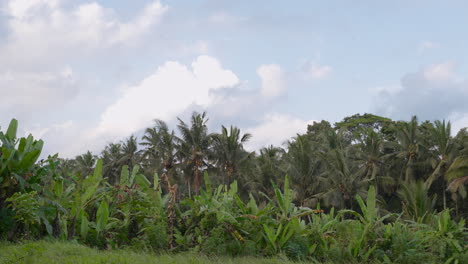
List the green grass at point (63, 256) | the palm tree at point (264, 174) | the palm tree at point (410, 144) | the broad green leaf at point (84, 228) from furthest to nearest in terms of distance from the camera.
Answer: the palm tree at point (264, 174), the palm tree at point (410, 144), the broad green leaf at point (84, 228), the green grass at point (63, 256)

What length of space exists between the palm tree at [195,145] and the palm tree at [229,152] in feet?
2.72

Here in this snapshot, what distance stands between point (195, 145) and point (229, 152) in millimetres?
2785

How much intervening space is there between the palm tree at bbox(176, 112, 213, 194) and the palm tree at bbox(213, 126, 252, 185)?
2.72 ft

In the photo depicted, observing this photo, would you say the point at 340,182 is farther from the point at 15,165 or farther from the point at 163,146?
the point at 15,165

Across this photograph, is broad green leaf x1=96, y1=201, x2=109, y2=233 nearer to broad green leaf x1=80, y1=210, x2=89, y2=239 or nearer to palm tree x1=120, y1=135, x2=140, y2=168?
broad green leaf x1=80, y1=210, x2=89, y2=239

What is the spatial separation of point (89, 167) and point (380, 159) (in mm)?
29772

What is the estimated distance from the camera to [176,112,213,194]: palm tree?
34844 mm

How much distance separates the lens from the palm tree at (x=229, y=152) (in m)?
34.1

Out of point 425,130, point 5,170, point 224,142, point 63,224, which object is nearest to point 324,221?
point 63,224

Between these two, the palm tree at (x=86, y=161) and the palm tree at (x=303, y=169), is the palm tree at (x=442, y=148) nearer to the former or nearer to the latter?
the palm tree at (x=303, y=169)

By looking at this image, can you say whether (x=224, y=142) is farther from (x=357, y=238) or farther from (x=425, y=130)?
Answer: (x=357, y=238)

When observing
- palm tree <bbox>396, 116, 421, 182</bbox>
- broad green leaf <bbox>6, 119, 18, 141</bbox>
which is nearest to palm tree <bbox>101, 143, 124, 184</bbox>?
palm tree <bbox>396, 116, 421, 182</bbox>

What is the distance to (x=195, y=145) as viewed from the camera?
3497 cm

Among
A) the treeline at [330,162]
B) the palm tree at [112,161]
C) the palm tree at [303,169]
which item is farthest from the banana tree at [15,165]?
the palm tree at [112,161]
